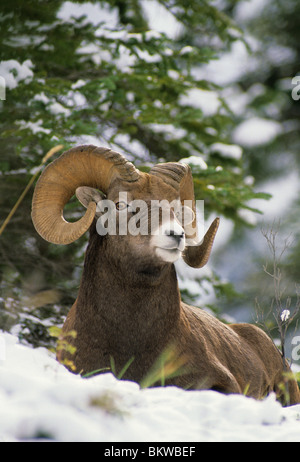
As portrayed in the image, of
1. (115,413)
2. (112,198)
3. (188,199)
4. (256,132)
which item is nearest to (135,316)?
(112,198)

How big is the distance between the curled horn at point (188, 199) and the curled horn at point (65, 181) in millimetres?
289

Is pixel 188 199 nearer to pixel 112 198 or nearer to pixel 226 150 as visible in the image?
pixel 112 198

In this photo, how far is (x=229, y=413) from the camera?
9.46 feet

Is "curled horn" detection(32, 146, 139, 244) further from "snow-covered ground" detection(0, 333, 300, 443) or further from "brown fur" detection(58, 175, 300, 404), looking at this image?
"snow-covered ground" detection(0, 333, 300, 443)

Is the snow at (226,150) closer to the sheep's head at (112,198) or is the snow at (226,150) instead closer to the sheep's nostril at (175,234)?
the sheep's head at (112,198)

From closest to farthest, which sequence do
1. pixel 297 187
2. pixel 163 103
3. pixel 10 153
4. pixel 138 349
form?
pixel 138 349, pixel 10 153, pixel 163 103, pixel 297 187

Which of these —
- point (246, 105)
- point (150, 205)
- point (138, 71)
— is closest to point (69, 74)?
point (138, 71)

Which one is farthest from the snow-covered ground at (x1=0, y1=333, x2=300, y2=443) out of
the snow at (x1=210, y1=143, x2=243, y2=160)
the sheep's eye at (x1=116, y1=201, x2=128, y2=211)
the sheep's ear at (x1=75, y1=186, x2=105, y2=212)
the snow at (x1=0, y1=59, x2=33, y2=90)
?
the snow at (x1=210, y1=143, x2=243, y2=160)

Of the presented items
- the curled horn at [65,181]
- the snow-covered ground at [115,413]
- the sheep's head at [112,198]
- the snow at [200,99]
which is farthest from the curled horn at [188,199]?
the snow at [200,99]

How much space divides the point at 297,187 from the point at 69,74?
8.91 m

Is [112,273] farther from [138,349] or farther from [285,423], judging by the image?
[285,423]

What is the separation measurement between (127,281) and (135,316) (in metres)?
0.26

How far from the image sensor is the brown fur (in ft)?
14.2
